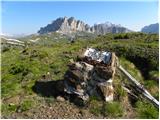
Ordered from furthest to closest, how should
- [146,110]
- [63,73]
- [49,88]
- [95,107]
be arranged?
[63,73], [49,88], [95,107], [146,110]

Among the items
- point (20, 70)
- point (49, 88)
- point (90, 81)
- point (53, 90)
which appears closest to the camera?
point (90, 81)

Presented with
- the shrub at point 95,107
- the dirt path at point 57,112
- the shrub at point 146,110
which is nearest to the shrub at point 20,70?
the dirt path at point 57,112

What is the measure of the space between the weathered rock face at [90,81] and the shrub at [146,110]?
136cm

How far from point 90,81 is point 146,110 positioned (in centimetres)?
294

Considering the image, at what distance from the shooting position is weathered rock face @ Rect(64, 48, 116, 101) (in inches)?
570

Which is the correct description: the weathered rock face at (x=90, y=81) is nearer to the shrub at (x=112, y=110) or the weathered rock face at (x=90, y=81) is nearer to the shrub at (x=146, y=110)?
the shrub at (x=112, y=110)

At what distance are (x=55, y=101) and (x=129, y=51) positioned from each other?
8.05 meters

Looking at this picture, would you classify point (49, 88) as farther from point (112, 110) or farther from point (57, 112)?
point (112, 110)

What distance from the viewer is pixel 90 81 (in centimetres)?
1483

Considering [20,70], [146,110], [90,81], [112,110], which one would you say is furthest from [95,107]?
[20,70]

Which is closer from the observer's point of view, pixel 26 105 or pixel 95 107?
pixel 95 107

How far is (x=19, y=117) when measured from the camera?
530 inches

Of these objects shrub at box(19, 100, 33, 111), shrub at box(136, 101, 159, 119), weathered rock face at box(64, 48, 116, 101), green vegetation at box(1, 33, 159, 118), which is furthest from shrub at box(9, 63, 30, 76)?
shrub at box(136, 101, 159, 119)

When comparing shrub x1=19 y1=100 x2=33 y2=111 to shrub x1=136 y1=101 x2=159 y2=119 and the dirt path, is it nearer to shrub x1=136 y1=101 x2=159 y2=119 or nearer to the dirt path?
the dirt path
